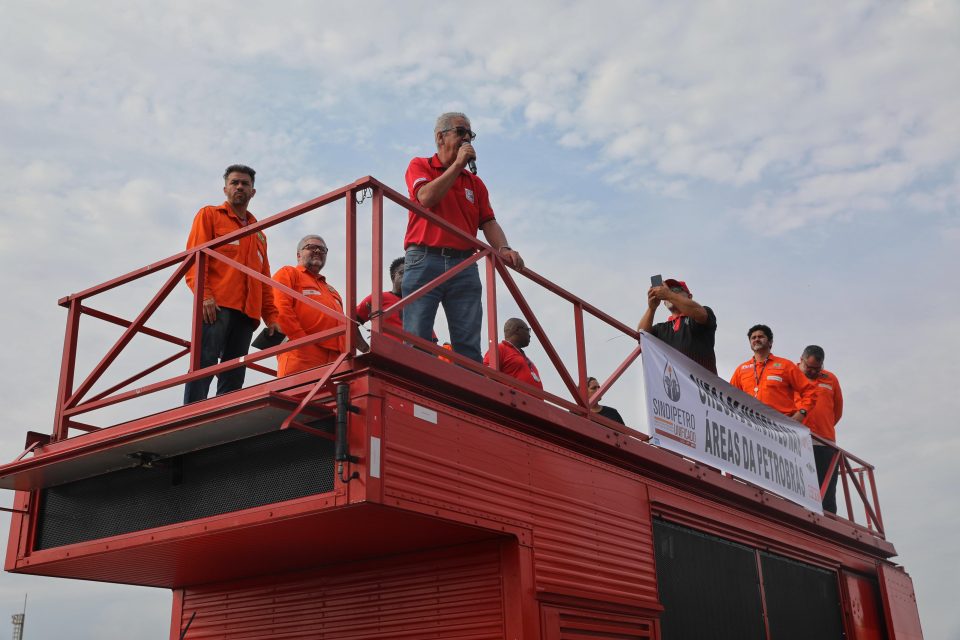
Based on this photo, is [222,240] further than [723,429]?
No

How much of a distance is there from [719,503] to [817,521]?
7.70ft

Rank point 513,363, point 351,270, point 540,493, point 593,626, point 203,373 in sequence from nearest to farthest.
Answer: point 351,270
point 203,373
point 540,493
point 593,626
point 513,363

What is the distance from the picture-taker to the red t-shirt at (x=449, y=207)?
705 centimetres

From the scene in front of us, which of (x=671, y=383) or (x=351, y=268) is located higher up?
(x=671, y=383)

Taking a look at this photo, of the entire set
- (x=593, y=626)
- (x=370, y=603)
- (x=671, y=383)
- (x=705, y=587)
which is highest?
(x=671, y=383)

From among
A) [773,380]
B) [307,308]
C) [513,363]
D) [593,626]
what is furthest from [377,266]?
[773,380]

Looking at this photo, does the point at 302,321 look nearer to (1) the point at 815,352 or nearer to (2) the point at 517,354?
(2) the point at 517,354

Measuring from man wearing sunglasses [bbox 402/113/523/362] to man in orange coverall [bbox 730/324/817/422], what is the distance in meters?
5.65

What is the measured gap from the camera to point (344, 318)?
5656 mm

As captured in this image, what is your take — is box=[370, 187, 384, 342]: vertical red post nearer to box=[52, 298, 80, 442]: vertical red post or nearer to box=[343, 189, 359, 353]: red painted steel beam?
box=[343, 189, 359, 353]: red painted steel beam

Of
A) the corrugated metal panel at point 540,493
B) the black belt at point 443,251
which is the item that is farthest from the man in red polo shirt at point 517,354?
the black belt at point 443,251

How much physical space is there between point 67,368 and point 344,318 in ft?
9.11

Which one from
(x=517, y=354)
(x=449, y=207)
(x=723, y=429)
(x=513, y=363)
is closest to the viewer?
(x=449, y=207)

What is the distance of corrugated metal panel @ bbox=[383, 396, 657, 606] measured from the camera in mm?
5766
